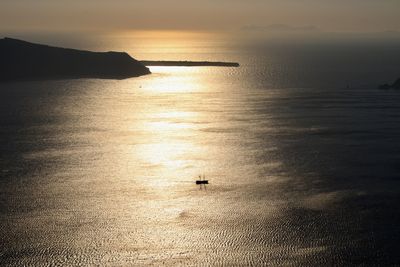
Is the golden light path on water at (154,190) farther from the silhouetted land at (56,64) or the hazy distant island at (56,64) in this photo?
the hazy distant island at (56,64)

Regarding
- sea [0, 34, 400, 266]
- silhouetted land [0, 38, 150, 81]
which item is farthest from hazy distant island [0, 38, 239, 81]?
sea [0, 34, 400, 266]

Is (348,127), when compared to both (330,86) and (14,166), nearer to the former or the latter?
(14,166)

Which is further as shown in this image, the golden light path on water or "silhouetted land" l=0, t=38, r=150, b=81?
"silhouetted land" l=0, t=38, r=150, b=81

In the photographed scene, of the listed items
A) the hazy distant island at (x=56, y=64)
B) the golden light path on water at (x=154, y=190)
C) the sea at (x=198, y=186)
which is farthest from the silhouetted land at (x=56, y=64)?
the golden light path on water at (x=154, y=190)

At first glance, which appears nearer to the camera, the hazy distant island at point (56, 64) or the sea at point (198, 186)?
the sea at point (198, 186)

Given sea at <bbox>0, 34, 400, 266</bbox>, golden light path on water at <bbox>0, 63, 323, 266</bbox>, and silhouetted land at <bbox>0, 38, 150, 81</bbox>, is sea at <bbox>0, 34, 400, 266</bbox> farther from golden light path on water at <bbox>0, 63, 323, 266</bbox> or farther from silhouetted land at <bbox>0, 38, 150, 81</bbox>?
silhouetted land at <bbox>0, 38, 150, 81</bbox>

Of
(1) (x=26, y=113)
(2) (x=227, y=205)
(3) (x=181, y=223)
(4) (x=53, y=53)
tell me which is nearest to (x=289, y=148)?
(2) (x=227, y=205)
